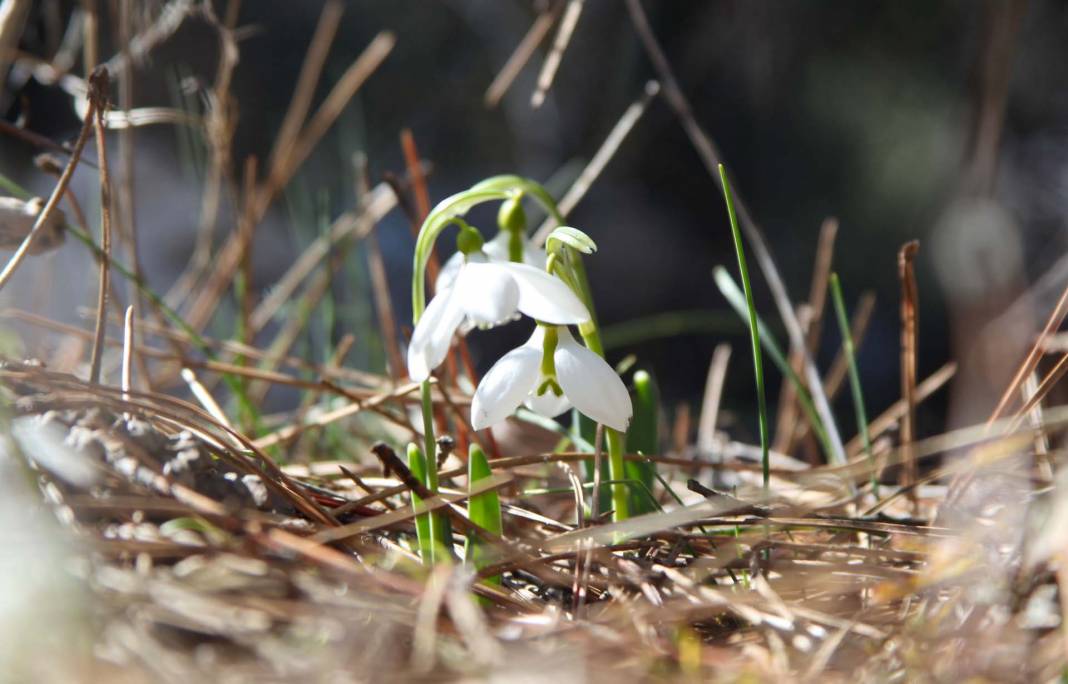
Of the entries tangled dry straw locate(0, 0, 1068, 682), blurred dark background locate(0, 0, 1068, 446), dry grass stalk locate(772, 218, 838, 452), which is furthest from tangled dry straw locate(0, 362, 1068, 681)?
blurred dark background locate(0, 0, 1068, 446)

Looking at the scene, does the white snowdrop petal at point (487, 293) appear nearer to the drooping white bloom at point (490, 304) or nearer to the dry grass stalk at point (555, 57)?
the drooping white bloom at point (490, 304)

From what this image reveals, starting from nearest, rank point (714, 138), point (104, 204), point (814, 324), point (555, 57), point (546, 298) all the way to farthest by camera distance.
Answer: point (546, 298), point (104, 204), point (555, 57), point (814, 324), point (714, 138)

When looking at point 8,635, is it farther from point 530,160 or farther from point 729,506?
point 530,160

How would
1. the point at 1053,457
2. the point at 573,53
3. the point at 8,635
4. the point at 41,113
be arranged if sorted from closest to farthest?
1. the point at 8,635
2. the point at 1053,457
3. the point at 41,113
4. the point at 573,53

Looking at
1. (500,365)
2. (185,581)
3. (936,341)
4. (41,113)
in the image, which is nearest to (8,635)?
(185,581)

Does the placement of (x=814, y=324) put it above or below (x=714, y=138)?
below

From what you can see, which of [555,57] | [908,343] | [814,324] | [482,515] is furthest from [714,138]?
[482,515]

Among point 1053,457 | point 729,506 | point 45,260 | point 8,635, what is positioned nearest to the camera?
point 8,635

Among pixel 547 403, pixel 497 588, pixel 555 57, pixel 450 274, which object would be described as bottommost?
pixel 497 588

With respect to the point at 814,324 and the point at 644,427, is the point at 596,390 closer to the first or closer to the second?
the point at 644,427
